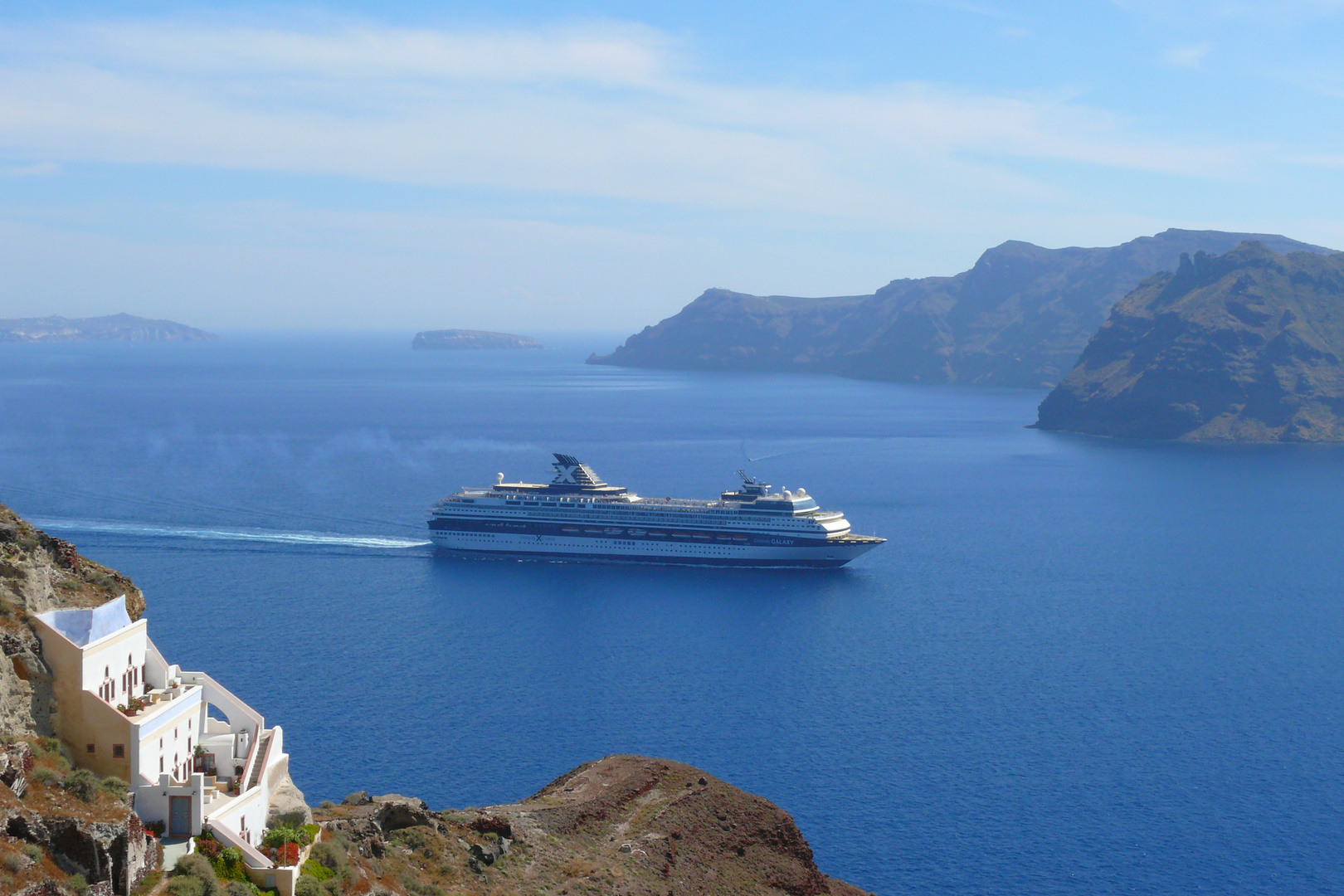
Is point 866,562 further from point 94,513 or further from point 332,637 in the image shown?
point 94,513

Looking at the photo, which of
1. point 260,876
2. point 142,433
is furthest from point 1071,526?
point 142,433

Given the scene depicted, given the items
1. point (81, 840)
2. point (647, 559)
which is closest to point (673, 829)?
point (81, 840)

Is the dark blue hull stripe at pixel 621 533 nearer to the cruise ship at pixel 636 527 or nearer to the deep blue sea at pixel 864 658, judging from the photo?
the cruise ship at pixel 636 527

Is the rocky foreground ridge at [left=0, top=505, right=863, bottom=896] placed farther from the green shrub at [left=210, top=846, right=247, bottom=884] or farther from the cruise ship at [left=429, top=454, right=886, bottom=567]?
the cruise ship at [left=429, top=454, right=886, bottom=567]

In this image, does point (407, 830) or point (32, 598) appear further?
point (407, 830)

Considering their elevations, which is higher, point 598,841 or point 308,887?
point 308,887

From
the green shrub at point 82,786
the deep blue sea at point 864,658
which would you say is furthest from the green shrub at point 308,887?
the deep blue sea at point 864,658

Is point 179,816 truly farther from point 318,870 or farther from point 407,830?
point 407,830

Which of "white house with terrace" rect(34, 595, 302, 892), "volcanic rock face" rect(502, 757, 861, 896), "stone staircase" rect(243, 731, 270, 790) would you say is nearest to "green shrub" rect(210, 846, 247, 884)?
"white house with terrace" rect(34, 595, 302, 892)
